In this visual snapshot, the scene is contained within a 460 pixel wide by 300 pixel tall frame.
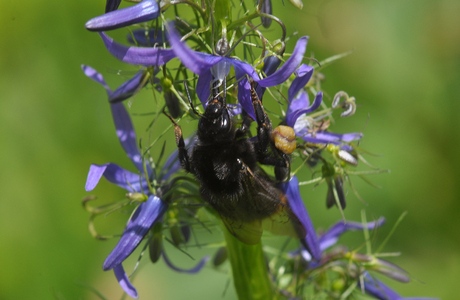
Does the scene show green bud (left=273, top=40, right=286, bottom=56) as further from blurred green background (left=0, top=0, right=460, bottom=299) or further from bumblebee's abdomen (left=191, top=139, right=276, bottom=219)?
blurred green background (left=0, top=0, right=460, bottom=299)

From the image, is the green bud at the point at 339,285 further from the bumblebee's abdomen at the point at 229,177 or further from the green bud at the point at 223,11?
the green bud at the point at 223,11

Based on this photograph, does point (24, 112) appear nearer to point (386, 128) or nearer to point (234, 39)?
point (234, 39)

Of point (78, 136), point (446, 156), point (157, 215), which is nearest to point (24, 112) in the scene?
point (78, 136)

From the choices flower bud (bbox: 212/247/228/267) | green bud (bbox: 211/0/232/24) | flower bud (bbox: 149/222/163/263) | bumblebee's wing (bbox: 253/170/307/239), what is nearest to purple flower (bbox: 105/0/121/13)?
green bud (bbox: 211/0/232/24)

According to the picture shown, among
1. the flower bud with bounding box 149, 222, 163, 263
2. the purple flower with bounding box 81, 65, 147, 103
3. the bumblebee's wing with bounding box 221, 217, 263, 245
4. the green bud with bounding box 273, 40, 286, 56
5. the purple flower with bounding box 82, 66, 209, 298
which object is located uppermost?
the green bud with bounding box 273, 40, 286, 56

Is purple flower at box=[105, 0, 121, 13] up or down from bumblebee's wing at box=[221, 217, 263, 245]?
up

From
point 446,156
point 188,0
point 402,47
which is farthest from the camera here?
point 402,47

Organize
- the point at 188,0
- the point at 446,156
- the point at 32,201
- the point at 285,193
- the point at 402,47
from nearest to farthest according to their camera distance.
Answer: the point at 188,0 → the point at 285,193 → the point at 32,201 → the point at 446,156 → the point at 402,47

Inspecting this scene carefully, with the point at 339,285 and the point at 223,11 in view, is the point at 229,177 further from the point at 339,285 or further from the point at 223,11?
the point at 339,285
